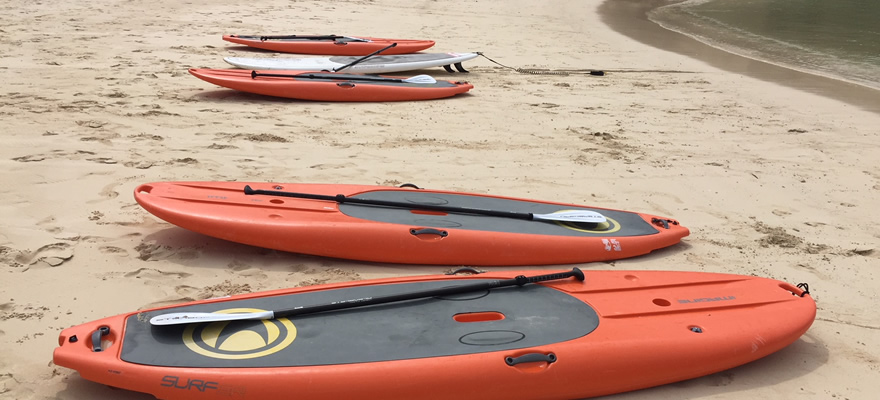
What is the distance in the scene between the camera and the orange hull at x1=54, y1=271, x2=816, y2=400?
223cm

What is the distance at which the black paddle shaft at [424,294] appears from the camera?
102 inches

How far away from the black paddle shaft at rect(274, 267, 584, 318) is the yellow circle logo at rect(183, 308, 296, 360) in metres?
0.08

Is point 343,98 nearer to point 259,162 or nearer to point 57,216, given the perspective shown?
point 259,162

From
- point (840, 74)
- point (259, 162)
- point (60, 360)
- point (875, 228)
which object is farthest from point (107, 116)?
point (840, 74)

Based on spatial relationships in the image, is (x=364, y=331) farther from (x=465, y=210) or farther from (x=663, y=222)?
(x=663, y=222)

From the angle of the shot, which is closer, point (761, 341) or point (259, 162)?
point (761, 341)

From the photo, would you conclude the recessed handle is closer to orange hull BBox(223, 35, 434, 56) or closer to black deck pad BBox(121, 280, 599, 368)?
black deck pad BBox(121, 280, 599, 368)

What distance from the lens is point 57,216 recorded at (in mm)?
3590

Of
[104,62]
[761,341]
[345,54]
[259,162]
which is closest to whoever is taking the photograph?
[761,341]

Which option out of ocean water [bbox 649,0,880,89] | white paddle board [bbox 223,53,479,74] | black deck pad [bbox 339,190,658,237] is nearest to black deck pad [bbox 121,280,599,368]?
black deck pad [bbox 339,190,658,237]

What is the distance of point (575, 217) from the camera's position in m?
3.72

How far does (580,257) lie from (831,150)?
3271mm

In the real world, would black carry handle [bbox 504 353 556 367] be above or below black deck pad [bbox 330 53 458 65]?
below

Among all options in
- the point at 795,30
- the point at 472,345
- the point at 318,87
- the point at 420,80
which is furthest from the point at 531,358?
the point at 795,30
